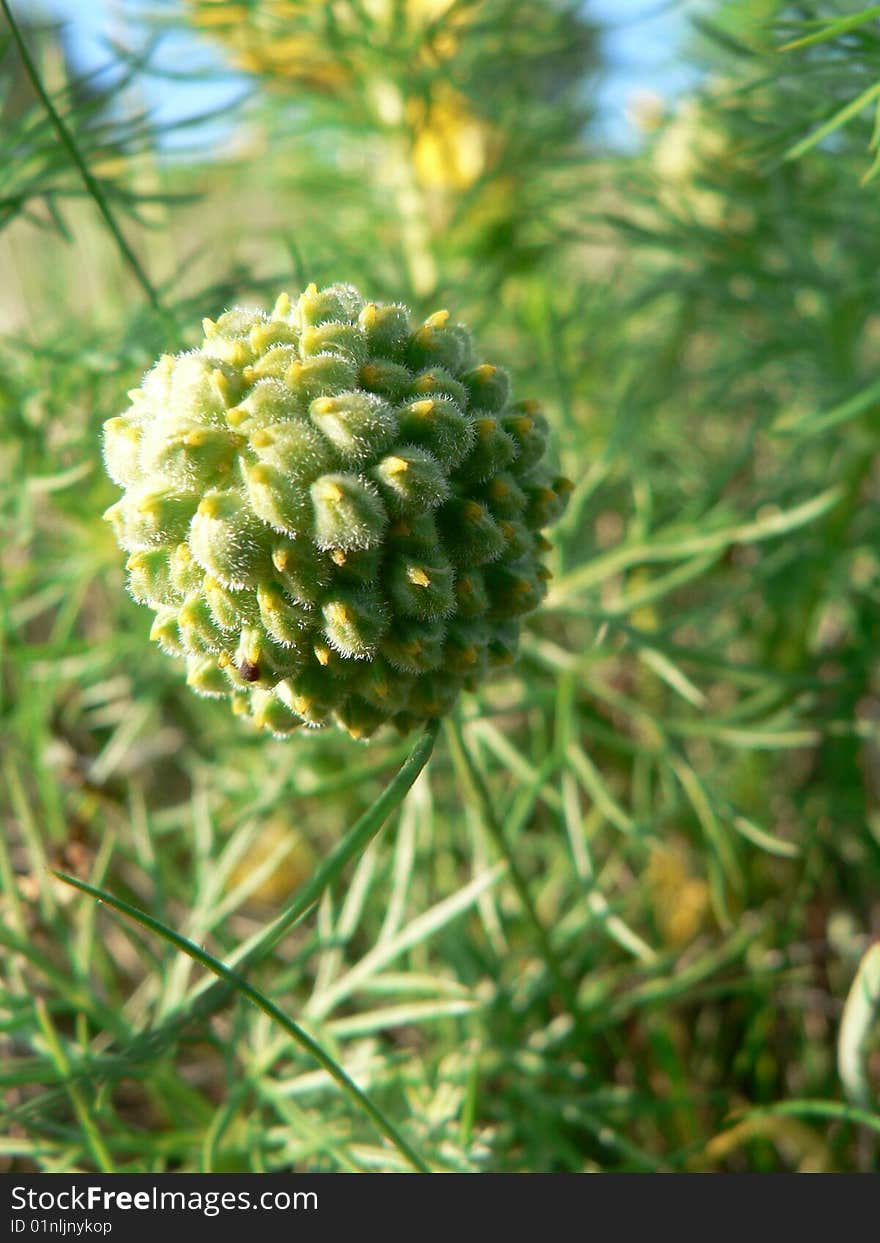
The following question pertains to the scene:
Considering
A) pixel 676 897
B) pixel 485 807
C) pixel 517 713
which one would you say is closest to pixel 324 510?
pixel 485 807

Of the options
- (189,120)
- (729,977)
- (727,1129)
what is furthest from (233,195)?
(727,1129)

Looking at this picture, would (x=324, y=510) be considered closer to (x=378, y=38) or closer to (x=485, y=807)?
(x=485, y=807)

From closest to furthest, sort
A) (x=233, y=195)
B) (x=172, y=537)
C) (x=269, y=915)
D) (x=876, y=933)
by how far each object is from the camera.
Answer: (x=172, y=537) < (x=876, y=933) < (x=269, y=915) < (x=233, y=195)

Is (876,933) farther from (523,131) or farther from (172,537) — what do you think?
(523,131)

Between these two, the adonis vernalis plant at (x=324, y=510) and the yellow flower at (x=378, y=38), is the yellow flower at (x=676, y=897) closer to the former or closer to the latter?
the adonis vernalis plant at (x=324, y=510)

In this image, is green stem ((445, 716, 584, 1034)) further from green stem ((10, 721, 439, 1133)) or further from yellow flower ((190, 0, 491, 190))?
yellow flower ((190, 0, 491, 190))

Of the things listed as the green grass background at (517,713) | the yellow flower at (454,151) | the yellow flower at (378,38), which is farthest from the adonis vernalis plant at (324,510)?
the yellow flower at (454,151)

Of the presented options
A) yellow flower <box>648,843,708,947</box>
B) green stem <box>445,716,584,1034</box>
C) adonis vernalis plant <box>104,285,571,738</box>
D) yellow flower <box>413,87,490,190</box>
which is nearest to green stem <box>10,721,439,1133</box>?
adonis vernalis plant <box>104,285,571,738</box>
